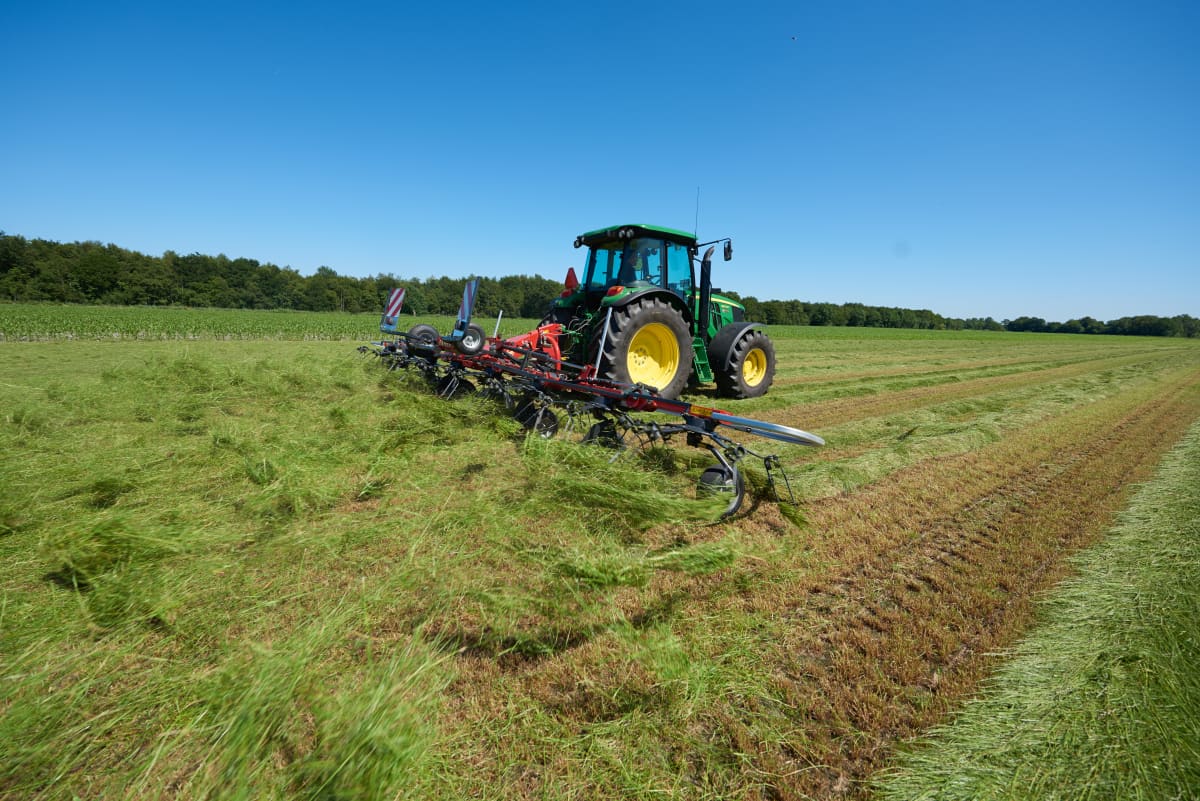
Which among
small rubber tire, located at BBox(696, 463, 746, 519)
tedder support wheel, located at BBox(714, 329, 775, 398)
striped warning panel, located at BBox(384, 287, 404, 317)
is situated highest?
striped warning panel, located at BBox(384, 287, 404, 317)

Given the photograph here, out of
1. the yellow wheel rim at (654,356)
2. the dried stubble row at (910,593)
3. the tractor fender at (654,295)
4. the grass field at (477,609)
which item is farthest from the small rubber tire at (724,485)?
the yellow wheel rim at (654,356)

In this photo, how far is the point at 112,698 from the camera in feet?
5.37

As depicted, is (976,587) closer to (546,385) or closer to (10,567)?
(546,385)

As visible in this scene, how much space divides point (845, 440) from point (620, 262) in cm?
377

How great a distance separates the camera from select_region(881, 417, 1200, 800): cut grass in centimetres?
147

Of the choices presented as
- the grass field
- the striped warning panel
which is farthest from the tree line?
the grass field

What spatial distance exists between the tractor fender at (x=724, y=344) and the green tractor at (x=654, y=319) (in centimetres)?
2

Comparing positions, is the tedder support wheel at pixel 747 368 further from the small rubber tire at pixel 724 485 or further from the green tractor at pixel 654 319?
the small rubber tire at pixel 724 485

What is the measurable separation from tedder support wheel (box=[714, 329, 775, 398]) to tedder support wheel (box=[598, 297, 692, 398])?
1060mm

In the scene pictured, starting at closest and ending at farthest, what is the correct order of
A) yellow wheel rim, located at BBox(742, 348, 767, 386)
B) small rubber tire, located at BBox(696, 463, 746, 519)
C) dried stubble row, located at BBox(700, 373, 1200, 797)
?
dried stubble row, located at BBox(700, 373, 1200, 797) < small rubber tire, located at BBox(696, 463, 746, 519) < yellow wheel rim, located at BBox(742, 348, 767, 386)

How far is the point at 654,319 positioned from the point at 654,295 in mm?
357

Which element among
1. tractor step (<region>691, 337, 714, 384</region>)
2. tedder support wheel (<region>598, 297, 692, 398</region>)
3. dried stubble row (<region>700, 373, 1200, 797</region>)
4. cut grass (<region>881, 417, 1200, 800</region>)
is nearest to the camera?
cut grass (<region>881, 417, 1200, 800</region>)

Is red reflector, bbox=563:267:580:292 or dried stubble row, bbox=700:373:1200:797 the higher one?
red reflector, bbox=563:267:580:292

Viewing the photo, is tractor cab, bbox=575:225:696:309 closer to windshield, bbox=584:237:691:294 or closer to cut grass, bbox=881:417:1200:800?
windshield, bbox=584:237:691:294
